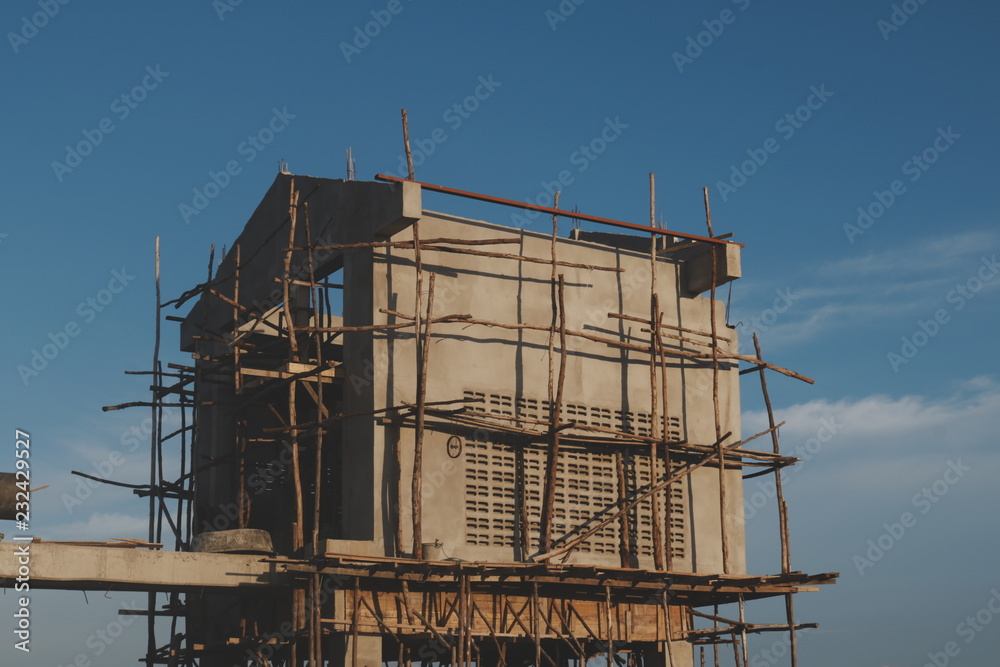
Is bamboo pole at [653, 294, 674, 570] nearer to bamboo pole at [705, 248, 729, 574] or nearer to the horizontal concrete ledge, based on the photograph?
bamboo pole at [705, 248, 729, 574]

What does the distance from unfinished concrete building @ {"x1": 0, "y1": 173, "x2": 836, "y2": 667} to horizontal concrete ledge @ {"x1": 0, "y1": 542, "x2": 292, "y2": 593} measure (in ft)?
0.14

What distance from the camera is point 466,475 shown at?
23766mm

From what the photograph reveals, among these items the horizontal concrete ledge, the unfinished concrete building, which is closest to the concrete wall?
the unfinished concrete building

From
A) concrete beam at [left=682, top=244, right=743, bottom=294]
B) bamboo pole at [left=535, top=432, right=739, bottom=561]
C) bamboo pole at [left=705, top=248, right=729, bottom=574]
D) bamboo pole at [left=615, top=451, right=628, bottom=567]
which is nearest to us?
bamboo pole at [left=535, top=432, right=739, bottom=561]

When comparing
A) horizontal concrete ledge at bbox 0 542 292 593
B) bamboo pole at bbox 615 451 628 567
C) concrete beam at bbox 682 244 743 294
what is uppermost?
concrete beam at bbox 682 244 743 294

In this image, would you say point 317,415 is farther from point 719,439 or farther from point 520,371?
point 719,439

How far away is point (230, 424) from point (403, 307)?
753 centimetres

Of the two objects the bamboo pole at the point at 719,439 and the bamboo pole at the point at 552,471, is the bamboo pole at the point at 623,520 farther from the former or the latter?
the bamboo pole at the point at 552,471

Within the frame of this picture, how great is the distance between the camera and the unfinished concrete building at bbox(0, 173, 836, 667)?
22.3 metres

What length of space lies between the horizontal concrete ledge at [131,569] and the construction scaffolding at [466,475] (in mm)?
388

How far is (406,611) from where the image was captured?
883 inches

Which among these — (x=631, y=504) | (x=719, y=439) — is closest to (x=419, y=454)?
(x=631, y=504)

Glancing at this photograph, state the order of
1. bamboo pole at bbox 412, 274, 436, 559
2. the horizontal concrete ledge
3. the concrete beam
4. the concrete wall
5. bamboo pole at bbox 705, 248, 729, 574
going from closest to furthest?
the horizontal concrete ledge, bamboo pole at bbox 412, 274, 436, 559, the concrete wall, bamboo pole at bbox 705, 248, 729, 574, the concrete beam

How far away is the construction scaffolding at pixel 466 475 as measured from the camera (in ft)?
73.8
